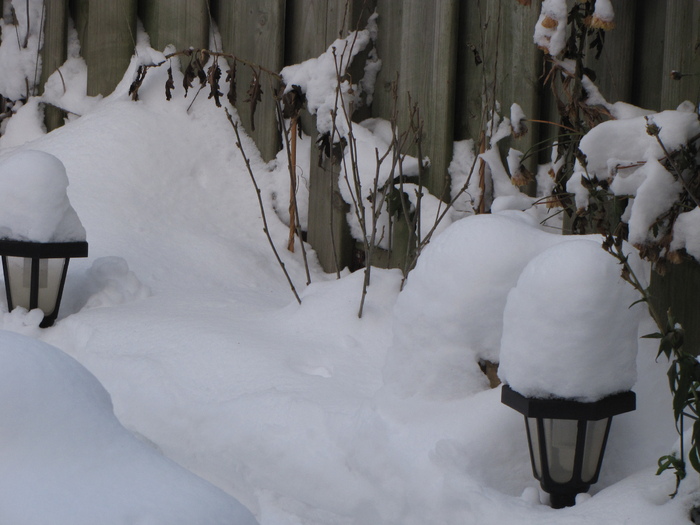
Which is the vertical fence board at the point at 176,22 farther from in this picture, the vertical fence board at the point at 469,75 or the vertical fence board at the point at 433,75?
the vertical fence board at the point at 469,75

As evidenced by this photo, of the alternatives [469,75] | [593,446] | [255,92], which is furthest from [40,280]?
[593,446]

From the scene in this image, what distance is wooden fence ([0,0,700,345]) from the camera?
2418 mm

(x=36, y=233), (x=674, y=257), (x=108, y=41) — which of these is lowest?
(x=36, y=233)

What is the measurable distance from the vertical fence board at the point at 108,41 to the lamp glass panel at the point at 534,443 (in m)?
3.19

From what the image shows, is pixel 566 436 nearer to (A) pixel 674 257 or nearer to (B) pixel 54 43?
(A) pixel 674 257

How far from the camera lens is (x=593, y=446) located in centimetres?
185

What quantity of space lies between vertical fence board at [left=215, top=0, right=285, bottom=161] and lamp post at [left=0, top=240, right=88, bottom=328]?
3.81 ft

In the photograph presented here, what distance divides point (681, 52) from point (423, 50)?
113 cm

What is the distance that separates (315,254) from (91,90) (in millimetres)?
1628

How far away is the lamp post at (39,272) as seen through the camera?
291 cm

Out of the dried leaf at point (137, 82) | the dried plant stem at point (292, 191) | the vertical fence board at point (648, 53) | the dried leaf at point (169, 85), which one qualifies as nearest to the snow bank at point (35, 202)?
the dried plant stem at point (292, 191)

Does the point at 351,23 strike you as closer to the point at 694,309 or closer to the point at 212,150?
the point at 212,150

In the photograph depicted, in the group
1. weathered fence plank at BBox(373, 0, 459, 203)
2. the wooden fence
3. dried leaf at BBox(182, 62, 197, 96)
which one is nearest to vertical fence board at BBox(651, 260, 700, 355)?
the wooden fence

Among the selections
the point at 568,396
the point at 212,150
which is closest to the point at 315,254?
the point at 212,150
